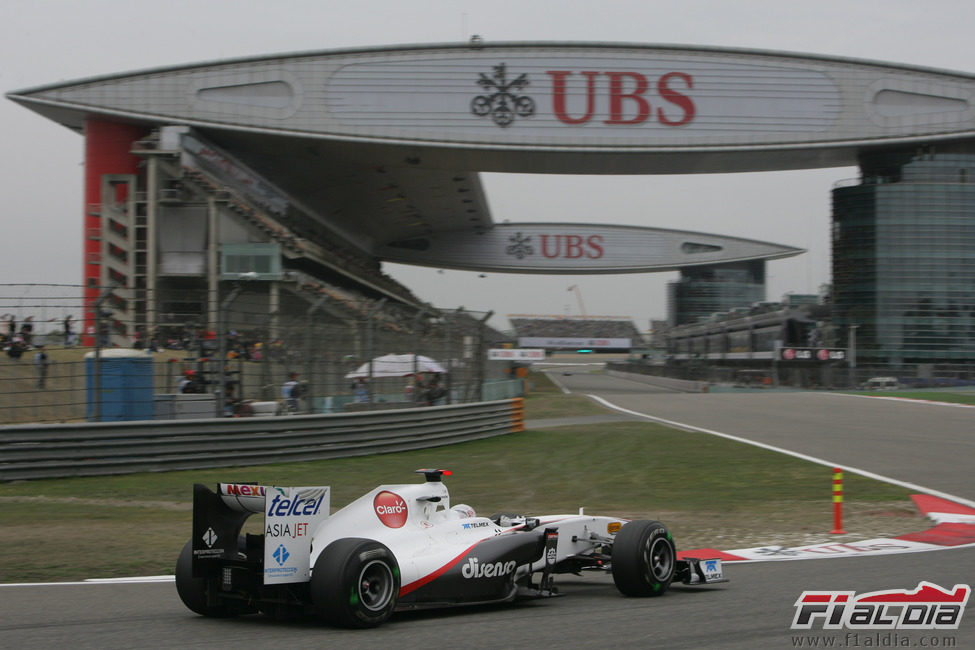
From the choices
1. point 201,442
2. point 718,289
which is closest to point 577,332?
point 718,289

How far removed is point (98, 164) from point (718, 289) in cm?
6984

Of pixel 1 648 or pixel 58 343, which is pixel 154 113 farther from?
pixel 1 648

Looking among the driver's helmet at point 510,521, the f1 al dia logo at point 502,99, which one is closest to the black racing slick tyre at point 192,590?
the driver's helmet at point 510,521

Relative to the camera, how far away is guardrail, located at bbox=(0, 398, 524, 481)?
533 inches

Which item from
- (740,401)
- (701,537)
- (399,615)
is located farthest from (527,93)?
(399,615)

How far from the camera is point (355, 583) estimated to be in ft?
17.6

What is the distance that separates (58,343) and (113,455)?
6.40 feet

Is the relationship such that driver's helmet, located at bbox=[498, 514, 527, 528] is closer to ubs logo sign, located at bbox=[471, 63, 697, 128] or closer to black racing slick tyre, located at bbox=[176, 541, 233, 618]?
black racing slick tyre, located at bbox=[176, 541, 233, 618]

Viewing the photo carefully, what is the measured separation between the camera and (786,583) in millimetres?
6906

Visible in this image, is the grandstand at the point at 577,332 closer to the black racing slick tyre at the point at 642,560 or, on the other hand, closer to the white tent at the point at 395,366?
the white tent at the point at 395,366

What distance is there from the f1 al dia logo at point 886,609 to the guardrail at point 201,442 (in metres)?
10.9

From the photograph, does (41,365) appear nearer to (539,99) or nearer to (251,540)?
(251,540)

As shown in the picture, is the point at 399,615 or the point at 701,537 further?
the point at 701,537

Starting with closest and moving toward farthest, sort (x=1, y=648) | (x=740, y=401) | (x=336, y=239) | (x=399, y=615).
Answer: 1. (x=1, y=648)
2. (x=399, y=615)
3. (x=740, y=401)
4. (x=336, y=239)
